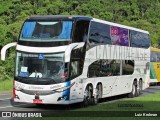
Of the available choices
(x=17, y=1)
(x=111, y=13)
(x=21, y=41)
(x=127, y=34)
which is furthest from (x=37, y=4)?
(x=21, y=41)

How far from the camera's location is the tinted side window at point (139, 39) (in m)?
26.3

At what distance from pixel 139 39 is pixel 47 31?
1037 centimetres

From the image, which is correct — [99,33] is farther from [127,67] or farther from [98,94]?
[127,67]

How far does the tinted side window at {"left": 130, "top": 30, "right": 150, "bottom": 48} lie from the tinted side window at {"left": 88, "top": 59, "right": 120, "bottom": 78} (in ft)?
10.5

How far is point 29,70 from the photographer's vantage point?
1819 centimetres

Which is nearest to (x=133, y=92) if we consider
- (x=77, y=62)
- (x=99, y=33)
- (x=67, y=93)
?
(x=99, y=33)

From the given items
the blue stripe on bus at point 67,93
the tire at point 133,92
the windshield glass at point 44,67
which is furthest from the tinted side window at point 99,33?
the tire at point 133,92

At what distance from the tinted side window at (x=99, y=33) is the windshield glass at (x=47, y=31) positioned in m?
1.79

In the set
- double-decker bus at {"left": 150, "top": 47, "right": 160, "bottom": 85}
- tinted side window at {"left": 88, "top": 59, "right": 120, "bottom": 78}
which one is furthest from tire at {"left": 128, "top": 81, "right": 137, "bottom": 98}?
double-decker bus at {"left": 150, "top": 47, "right": 160, "bottom": 85}

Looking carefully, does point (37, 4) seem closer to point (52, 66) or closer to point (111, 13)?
point (111, 13)

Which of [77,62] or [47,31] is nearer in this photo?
[47,31]

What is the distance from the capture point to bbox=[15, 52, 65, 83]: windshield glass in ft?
58.7

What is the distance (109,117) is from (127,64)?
1085 centimetres

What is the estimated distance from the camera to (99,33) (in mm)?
21000
